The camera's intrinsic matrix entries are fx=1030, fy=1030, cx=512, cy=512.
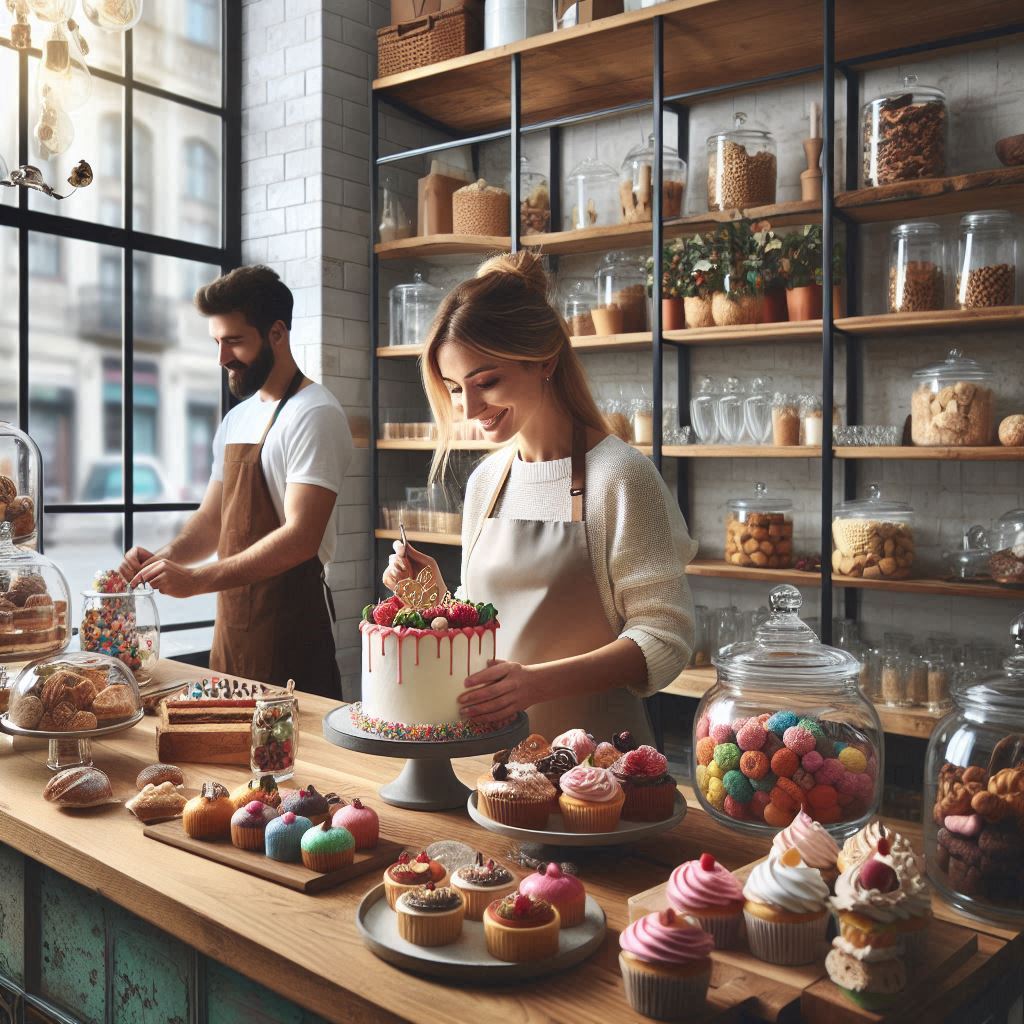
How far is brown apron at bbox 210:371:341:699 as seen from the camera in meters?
2.97

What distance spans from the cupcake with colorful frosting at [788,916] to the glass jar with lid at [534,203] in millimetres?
3167

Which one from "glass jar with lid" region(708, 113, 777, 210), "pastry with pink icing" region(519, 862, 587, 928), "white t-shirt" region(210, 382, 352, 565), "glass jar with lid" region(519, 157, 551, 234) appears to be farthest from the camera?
"glass jar with lid" region(519, 157, 551, 234)

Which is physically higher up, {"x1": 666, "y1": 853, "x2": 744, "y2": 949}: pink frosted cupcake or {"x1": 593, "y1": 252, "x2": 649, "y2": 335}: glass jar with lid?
{"x1": 593, "y1": 252, "x2": 649, "y2": 335}: glass jar with lid

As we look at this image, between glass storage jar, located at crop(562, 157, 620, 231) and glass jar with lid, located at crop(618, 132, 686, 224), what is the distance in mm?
205

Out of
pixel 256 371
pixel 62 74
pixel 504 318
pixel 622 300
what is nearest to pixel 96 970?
pixel 504 318

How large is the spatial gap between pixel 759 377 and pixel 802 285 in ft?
1.52

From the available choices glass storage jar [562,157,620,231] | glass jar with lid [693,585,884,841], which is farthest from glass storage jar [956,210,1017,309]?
glass jar with lid [693,585,884,841]

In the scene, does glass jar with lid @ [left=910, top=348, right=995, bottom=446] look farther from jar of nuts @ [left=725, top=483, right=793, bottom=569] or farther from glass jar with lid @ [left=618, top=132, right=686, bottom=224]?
glass jar with lid @ [left=618, top=132, right=686, bottom=224]

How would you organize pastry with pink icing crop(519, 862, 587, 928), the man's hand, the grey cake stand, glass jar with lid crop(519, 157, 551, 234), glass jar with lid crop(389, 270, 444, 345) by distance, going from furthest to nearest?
glass jar with lid crop(389, 270, 444, 345) → glass jar with lid crop(519, 157, 551, 234) → the man's hand → the grey cake stand → pastry with pink icing crop(519, 862, 587, 928)

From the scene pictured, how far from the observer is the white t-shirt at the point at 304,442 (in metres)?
2.85

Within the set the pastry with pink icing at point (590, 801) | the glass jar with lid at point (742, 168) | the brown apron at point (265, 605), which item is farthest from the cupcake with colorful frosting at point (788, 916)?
the glass jar with lid at point (742, 168)

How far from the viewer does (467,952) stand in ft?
3.34

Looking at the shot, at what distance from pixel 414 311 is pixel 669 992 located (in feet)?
11.3

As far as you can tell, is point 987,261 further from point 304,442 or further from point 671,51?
point 304,442
